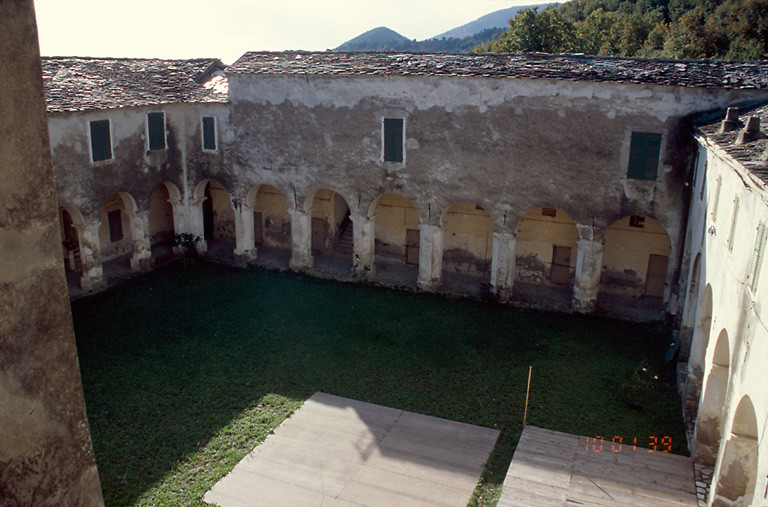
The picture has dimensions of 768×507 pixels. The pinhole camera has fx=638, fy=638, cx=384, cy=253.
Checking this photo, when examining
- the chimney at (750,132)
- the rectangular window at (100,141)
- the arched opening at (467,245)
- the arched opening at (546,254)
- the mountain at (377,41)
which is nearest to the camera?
the chimney at (750,132)

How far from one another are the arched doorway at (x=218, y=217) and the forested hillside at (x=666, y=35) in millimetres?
26789

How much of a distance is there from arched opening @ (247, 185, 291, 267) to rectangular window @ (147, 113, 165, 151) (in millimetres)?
4648

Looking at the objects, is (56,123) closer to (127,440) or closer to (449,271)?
(127,440)

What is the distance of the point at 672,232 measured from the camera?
1916cm

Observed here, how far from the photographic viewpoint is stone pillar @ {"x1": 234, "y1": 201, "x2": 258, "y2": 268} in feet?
81.8

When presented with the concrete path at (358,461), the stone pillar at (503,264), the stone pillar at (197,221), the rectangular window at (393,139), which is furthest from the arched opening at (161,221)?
the concrete path at (358,461)

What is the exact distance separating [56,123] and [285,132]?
7439mm

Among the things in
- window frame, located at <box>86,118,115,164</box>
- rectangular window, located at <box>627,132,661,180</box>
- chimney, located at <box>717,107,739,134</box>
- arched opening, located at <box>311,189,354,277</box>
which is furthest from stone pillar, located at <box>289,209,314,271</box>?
chimney, located at <box>717,107,739,134</box>

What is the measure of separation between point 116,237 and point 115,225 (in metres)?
0.50

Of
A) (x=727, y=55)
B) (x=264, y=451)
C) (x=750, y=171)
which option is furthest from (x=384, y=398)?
(x=727, y=55)

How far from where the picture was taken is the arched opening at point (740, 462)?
9.25m

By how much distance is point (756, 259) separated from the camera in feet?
30.0

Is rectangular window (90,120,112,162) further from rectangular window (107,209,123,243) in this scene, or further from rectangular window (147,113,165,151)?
rectangular window (107,209,123,243)

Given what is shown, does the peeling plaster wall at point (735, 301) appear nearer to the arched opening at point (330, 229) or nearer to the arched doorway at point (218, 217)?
the arched opening at point (330, 229)
